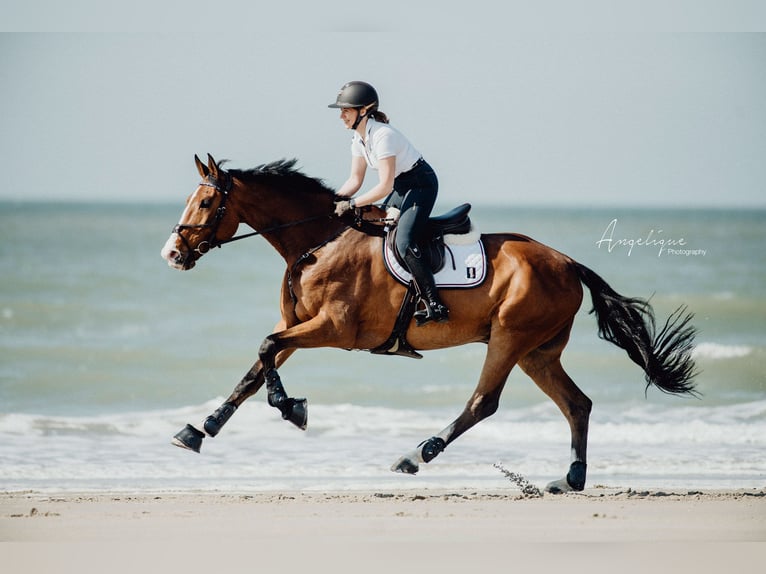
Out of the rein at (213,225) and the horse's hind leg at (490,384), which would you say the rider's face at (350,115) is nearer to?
the rein at (213,225)

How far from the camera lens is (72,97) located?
85.9ft

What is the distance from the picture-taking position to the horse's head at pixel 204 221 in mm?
6234

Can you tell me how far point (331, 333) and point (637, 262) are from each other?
2127 cm

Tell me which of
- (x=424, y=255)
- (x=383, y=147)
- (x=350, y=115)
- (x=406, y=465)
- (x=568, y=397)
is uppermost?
(x=350, y=115)

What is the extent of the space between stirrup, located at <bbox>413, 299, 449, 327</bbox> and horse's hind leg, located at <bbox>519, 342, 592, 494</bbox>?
0.84 metres

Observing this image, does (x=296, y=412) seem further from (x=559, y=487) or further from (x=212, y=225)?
(x=559, y=487)

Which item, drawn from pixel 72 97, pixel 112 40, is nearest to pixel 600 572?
pixel 112 40

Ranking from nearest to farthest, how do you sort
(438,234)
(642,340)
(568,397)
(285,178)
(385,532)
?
(385,532), (438,234), (285,178), (568,397), (642,340)

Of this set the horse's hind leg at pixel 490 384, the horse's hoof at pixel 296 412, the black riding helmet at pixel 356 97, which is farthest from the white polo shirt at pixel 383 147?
the horse's hoof at pixel 296 412

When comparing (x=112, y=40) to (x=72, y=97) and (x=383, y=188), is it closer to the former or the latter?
(x=72, y=97)

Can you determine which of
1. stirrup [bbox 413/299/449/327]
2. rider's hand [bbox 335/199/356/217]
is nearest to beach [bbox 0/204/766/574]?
stirrup [bbox 413/299/449/327]

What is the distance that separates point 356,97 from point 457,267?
3.86ft

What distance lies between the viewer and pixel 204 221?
6301 mm

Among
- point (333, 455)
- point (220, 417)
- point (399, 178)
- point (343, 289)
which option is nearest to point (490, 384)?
point (343, 289)
